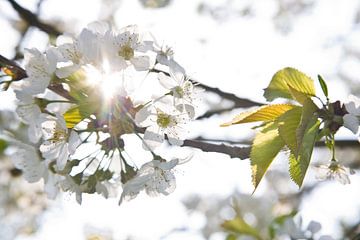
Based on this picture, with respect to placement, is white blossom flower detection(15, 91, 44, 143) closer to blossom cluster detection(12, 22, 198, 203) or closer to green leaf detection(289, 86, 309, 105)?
blossom cluster detection(12, 22, 198, 203)

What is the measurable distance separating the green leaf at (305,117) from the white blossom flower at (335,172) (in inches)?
14.1

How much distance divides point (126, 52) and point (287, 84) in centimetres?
Answer: 40

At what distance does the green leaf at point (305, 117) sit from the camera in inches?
48.1

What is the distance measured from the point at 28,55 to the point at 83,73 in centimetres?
17

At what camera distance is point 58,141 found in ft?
4.46

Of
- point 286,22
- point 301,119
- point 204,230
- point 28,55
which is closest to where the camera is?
point 301,119

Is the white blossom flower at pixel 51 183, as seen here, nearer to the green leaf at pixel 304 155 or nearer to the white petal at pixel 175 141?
the white petal at pixel 175 141

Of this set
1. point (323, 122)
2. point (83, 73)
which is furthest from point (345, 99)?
point (83, 73)

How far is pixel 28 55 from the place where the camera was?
137 centimetres

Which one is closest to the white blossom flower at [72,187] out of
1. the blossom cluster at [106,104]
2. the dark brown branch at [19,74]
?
the blossom cluster at [106,104]

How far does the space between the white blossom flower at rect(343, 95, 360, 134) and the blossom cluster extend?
1.23 feet

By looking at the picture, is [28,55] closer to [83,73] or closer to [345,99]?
[83,73]

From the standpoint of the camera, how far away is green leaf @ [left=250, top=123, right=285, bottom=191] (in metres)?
1.33

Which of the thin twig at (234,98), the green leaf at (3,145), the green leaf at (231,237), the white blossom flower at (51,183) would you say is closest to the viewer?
the white blossom flower at (51,183)
